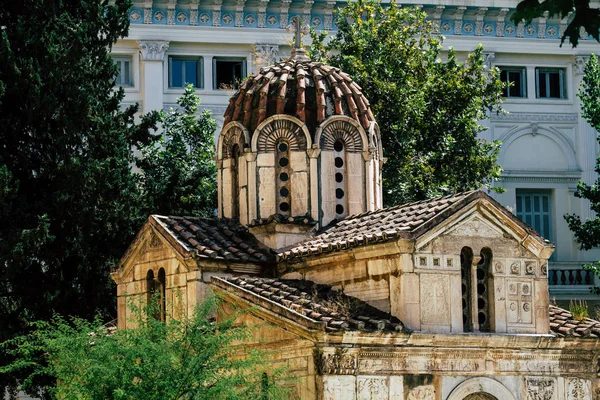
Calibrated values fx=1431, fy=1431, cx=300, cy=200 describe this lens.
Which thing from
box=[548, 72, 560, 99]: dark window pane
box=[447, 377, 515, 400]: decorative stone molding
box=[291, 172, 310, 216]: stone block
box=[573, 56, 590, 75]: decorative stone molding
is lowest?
box=[447, 377, 515, 400]: decorative stone molding

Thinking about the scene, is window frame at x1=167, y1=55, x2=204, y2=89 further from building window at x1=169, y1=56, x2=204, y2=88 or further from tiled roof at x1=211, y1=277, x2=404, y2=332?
tiled roof at x1=211, y1=277, x2=404, y2=332

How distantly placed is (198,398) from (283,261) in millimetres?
6410

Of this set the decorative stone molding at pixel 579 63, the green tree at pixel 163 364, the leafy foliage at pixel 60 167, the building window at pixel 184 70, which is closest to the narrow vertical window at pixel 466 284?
the green tree at pixel 163 364

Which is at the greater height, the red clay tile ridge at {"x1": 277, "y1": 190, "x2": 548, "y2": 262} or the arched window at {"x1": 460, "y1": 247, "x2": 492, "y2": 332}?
the red clay tile ridge at {"x1": 277, "y1": 190, "x2": 548, "y2": 262}

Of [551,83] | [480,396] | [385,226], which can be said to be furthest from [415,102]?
[551,83]

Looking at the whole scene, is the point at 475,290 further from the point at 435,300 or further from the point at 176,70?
the point at 176,70

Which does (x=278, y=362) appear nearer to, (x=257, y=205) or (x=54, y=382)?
(x=257, y=205)

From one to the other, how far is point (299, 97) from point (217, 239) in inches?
142

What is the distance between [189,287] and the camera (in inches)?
1148

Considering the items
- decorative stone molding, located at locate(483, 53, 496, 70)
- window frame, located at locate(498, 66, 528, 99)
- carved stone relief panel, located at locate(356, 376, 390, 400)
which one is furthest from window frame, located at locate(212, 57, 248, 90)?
carved stone relief panel, located at locate(356, 376, 390, 400)

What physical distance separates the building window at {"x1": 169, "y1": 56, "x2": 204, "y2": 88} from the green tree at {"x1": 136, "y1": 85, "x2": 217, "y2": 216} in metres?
8.64

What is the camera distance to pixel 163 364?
24281mm

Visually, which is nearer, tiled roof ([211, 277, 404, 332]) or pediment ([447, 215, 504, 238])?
tiled roof ([211, 277, 404, 332])

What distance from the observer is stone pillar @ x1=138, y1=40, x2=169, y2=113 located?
190ft
